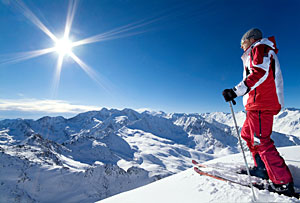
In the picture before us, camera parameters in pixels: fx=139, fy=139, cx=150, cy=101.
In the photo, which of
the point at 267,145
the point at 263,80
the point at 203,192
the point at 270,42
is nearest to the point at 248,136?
the point at 267,145

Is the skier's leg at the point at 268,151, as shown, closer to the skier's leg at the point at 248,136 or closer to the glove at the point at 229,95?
the skier's leg at the point at 248,136

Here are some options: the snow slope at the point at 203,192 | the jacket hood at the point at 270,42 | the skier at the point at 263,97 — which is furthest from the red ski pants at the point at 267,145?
the jacket hood at the point at 270,42

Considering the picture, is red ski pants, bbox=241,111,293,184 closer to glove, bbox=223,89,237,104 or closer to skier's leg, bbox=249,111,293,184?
skier's leg, bbox=249,111,293,184

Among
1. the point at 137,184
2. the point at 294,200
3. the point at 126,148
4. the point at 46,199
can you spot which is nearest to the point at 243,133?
the point at 294,200

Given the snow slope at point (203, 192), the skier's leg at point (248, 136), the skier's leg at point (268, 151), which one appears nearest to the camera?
the snow slope at point (203, 192)

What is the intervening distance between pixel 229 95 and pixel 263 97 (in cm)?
66

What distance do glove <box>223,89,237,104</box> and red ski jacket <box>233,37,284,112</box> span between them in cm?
7

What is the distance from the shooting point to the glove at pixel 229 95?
8.69 feet

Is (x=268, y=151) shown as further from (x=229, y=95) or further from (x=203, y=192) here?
(x=203, y=192)

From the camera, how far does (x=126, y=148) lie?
164 meters

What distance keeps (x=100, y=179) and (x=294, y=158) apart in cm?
4337

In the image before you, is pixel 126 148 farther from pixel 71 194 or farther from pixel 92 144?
pixel 71 194

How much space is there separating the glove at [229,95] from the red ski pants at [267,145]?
24.1 inches

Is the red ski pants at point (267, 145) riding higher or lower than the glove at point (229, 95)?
lower
